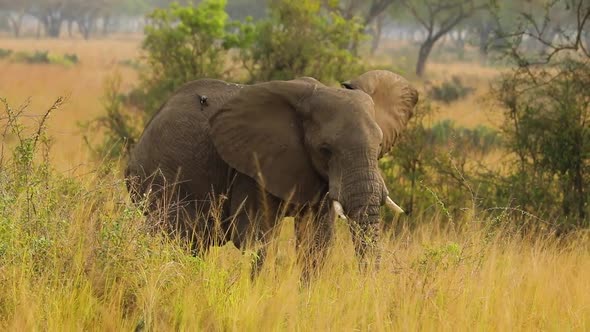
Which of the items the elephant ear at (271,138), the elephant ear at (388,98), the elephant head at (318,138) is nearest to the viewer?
the elephant head at (318,138)

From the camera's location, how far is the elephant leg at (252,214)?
20.5ft

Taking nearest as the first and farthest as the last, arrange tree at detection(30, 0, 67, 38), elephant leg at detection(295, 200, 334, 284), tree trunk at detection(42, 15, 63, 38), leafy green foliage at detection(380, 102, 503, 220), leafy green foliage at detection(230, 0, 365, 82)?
elephant leg at detection(295, 200, 334, 284) → leafy green foliage at detection(380, 102, 503, 220) → leafy green foliage at detection(230, 0, 365, 82) → tree at detection(30, 0, 67, 38) → tree trunk at detection(42, 15, 63, 38)

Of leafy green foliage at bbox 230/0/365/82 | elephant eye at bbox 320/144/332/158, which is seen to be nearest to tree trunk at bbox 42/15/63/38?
leafy green foliage at bbox 230/0/365/82

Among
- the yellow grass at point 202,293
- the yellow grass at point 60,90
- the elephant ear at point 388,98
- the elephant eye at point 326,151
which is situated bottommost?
the yellow grass at point 60,90

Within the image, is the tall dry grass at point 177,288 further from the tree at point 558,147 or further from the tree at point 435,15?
the tree at point 435,15

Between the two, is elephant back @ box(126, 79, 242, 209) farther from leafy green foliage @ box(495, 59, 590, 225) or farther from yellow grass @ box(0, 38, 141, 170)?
yellow grass @ box(0, 38, 141, 170)

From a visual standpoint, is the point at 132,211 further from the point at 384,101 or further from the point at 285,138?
the point at 384,101

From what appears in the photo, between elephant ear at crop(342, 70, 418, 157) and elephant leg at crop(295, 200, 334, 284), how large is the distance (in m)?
0.54

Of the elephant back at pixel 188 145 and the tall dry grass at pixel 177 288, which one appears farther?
the elephant back at pixel 188 145

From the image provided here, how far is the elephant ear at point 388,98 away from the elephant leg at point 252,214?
0.79 meters

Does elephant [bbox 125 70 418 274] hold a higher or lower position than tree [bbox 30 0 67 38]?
higher

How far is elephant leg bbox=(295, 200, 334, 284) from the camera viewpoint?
6.06 m

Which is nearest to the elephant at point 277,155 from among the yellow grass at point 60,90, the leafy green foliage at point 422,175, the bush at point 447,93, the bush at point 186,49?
the leafy green foliage at point 422,175

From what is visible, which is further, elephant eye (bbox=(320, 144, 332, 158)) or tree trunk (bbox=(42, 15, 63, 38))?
tree trunk (bbox=(42, 15, 63, 38))
